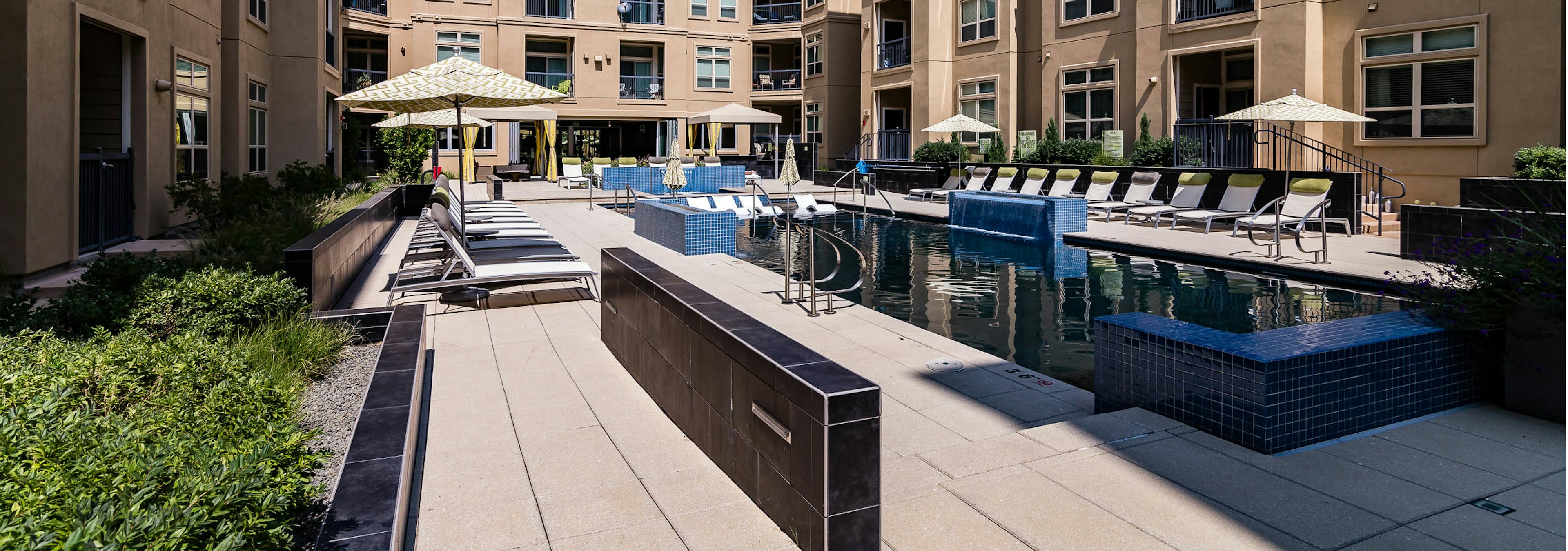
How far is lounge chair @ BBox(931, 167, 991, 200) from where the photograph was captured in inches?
909

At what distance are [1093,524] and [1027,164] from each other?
19.9 meters

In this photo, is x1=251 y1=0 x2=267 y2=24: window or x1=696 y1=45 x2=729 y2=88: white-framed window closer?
x1=251 y1=0 x2=267 y2=24: window

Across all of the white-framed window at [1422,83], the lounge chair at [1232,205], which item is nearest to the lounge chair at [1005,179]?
the lounge chair at [1232,205]

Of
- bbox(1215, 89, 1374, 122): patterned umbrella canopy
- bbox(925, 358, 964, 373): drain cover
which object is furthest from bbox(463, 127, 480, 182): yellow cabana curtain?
bbox(925, 358, 964, 373): drain cover

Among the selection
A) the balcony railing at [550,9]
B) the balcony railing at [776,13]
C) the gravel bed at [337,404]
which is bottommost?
the gravel bed at [337,404]

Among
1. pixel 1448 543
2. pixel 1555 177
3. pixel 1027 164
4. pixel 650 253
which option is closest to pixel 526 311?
pixel 650 253

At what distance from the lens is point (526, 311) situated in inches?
342

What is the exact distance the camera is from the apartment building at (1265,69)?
619 inches

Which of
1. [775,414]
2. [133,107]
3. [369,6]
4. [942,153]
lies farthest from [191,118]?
[369,6]

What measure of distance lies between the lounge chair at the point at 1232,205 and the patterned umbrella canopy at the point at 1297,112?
126cm

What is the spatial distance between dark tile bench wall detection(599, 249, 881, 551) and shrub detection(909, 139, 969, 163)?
66.8 feet

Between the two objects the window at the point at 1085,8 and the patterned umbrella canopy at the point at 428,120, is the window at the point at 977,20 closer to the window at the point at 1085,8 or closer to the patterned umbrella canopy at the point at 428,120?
the window at the point at 1085,8

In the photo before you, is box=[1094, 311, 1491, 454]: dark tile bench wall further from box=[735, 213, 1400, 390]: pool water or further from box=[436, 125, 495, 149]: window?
box=[436, 125, 495, 149]: window

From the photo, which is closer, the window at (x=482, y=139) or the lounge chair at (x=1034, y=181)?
the lounge chair at (x=1034, y=181)
